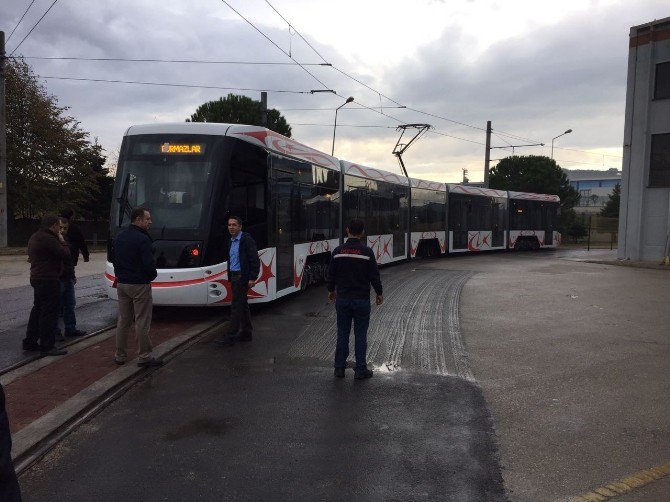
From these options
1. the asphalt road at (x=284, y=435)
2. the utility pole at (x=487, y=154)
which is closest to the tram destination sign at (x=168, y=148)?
the asphalt road at (x=284, y=435)

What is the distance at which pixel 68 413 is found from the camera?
5008 millimetres

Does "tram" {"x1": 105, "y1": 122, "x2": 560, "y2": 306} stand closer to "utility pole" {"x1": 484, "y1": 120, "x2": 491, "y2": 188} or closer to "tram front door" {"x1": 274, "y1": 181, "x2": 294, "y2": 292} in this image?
"tram front door" {"x1": 274, "y1": 181, "x2": 294, "y2": 292}

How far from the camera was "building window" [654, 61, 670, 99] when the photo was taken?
21.9 meters

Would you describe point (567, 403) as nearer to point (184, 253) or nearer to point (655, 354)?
point (655, 354)

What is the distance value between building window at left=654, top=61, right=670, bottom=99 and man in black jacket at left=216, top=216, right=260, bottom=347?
20326 mm

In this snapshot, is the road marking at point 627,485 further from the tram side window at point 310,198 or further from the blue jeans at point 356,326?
the tram side window at point 310,198

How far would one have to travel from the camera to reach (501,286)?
14641mm

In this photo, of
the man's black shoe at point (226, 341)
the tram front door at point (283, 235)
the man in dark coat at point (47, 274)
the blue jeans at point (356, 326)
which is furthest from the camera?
the tram front door at point (283, 235)

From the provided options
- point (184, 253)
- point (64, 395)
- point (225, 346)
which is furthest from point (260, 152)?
point (64, 395)

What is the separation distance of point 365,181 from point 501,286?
5312 millimetres

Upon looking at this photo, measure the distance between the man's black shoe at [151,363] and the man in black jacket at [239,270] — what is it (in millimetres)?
1181

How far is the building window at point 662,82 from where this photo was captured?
71.8 feet

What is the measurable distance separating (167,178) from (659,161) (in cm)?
1994

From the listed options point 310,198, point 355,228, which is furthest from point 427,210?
point 355,228
